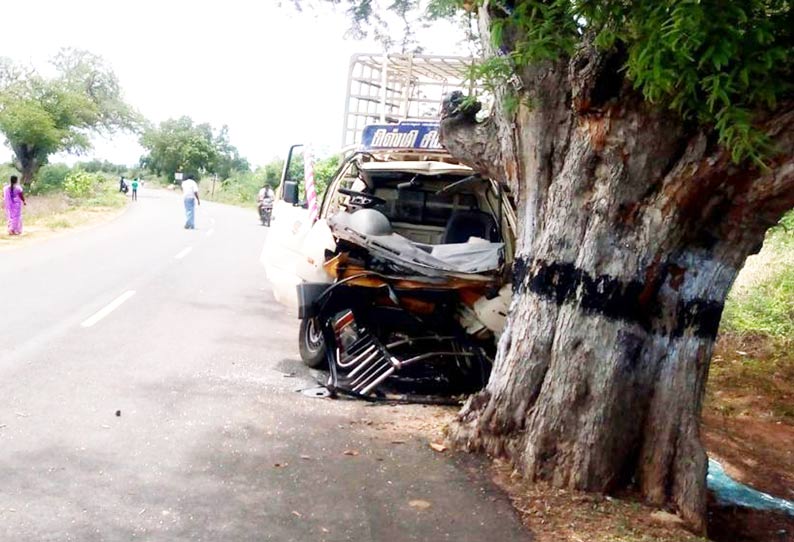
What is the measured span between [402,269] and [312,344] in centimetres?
157

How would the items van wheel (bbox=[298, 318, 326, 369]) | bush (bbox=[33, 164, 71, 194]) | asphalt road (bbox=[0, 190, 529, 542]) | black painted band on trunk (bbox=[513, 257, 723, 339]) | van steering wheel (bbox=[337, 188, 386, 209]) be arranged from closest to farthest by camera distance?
asphalt road (bbox=[0, 190, 529, 542])
black painted band on trunk (bbox=[513, 257, 723, 339])
van wheel (bbox=[298, 318, 326, 369])
van steering wheel (bbox=[337, 188, 386, 209])
bush (bbox=[33, 164, 71, 194])

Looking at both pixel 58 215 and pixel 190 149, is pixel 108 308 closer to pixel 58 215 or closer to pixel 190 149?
pixel 58 215

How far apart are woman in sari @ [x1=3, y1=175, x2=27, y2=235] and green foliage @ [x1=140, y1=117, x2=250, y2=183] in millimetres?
56729

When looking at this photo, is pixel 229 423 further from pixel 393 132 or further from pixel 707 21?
pixel 707 21

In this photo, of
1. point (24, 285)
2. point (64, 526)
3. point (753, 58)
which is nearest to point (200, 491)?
point (64, 526)

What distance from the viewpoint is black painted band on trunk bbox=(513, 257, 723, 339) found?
5.01m

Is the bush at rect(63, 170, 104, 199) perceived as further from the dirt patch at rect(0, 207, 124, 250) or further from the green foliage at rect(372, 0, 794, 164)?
the green foliage at rect(372, 0, 794, 164)

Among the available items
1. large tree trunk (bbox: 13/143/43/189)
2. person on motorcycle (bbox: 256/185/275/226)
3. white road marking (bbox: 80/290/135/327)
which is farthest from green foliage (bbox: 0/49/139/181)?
white road marking (bbox: 80/290/135/327)

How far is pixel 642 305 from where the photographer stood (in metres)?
5.07

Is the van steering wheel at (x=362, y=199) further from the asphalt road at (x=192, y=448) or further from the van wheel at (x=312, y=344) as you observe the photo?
Answer: the asphalt road at (x=192, y=448)

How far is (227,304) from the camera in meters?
11.6

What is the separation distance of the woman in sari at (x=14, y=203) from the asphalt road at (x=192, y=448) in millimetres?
10707

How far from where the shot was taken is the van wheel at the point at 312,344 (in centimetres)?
815

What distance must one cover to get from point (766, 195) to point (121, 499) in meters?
4.05
